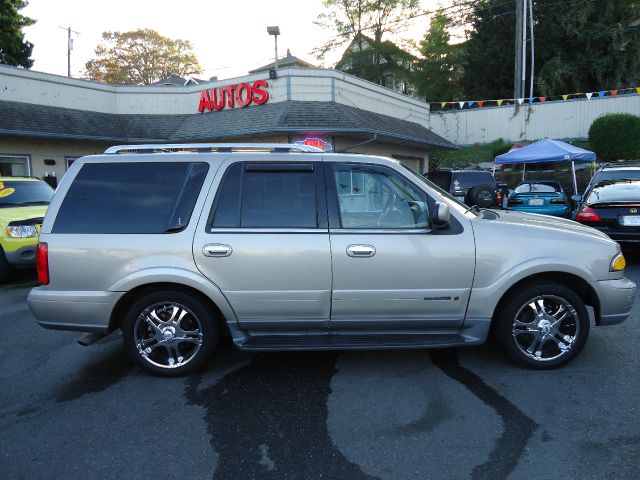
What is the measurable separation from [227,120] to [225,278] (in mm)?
12986

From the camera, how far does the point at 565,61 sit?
28.9m

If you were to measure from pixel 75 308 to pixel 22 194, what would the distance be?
6.04 m

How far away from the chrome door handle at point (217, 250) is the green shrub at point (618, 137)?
20848 millimetres

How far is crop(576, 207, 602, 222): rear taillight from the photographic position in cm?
762

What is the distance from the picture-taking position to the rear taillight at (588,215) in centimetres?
762

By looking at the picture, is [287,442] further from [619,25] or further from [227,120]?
[619,25]

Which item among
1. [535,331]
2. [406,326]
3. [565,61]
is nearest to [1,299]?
[406,326]

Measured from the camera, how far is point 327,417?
3221mm

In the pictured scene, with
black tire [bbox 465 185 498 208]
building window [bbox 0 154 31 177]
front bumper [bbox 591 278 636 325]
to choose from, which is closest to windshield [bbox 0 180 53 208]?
building window [bbox 0 154 31 177]

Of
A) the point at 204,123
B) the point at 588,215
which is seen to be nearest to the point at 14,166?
the point at 204,123

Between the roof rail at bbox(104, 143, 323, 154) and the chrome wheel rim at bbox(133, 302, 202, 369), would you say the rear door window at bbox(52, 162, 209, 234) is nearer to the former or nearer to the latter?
the roof rail at bbox(104, 143, 323, 154)

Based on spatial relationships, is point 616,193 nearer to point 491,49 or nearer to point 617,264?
point 617,264

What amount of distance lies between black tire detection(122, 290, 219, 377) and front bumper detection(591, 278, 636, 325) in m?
3.14

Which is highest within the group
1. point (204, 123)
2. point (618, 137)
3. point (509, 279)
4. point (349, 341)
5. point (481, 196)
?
point (204, 123)
